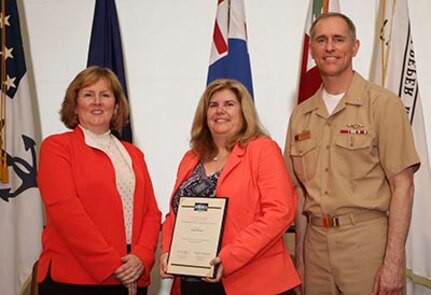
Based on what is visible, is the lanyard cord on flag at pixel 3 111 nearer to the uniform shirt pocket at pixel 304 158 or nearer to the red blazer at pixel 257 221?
the red blazer at pixel 257 221

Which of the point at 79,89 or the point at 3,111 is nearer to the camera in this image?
the point at 79,89

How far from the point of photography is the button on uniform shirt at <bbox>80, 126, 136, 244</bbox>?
A: 2264 mm

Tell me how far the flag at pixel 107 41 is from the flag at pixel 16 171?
1.57 ft

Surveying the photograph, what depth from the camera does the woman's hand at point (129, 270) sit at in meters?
2.15

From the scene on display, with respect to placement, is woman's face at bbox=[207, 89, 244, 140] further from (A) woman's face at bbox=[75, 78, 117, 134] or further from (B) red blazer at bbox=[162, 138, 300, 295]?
(A) woman's face at bbox=[75, 78, 117, 134]

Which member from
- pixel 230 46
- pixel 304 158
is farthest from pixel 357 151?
pixel 230 46

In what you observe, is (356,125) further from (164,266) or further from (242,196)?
(164,266)

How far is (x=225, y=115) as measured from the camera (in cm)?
221

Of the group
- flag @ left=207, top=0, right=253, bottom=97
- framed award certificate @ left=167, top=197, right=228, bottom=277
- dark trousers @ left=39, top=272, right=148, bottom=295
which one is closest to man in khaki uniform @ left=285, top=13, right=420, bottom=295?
framed award certificate @ left=167, top=197, right=228, bottom=277

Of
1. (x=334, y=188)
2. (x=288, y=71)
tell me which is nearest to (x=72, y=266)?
(x=334, y=188)

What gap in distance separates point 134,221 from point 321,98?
1012mm

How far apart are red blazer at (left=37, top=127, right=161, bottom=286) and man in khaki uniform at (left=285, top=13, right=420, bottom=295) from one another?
79cm

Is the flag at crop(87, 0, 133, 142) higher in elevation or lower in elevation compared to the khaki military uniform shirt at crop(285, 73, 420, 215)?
higher

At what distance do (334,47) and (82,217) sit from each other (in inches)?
50.2
